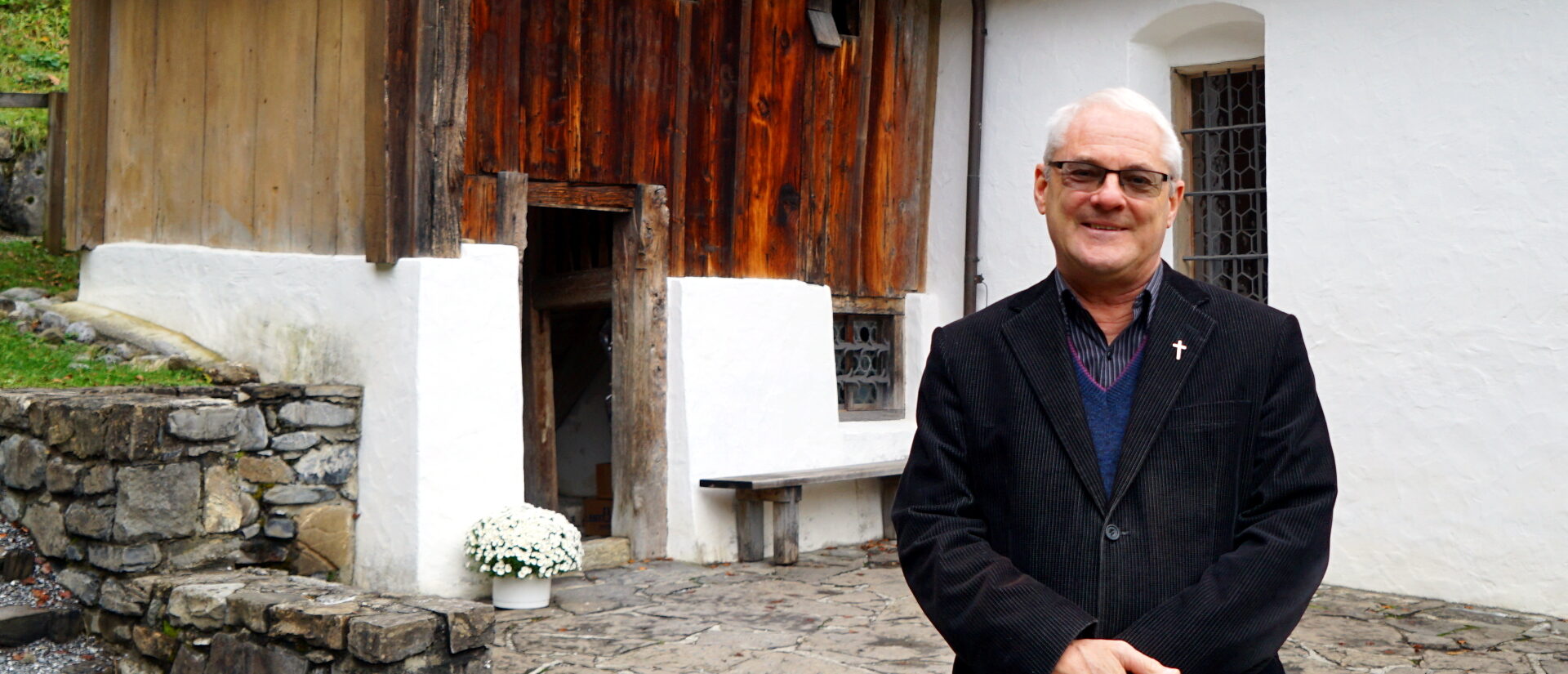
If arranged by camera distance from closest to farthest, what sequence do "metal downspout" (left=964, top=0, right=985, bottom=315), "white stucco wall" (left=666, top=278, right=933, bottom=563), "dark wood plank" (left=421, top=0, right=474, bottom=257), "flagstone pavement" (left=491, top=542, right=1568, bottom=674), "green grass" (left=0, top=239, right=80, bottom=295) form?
1. "flagstone pavement" (left=491, top=542, right=1568, bottom=674)
2. "dark wood plank" (left=421, top=0, right=474, bottom=257)
3. "white stucco wall" (left=666, top=278, right=933, bottom=563)
4. "metal downspout" (left=964, top=0, right=985, bottom=315)
5. "green grass" (left=0, top=239, right=80, bottom=295)

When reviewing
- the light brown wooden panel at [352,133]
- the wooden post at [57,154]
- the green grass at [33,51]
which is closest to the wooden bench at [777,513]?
the light brown wooden panel at [352,133]

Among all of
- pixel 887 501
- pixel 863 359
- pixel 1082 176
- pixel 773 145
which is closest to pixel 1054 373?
pixel 1082 176

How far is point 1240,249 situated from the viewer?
7992mm

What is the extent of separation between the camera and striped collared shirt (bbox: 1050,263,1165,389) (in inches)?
92.8

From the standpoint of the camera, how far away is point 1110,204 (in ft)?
7.45

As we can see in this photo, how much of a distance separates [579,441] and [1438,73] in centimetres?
581

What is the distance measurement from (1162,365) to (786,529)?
5446 millimetres

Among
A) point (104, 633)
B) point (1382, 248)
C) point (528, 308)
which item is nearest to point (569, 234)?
point (528, 308)

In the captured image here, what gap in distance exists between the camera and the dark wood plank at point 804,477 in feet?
24.1

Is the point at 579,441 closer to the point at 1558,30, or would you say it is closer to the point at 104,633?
the point at 104,633

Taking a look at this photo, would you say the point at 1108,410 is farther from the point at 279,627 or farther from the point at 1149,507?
the point at 279,627

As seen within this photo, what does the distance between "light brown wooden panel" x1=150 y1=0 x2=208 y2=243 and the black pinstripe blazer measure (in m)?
6.31

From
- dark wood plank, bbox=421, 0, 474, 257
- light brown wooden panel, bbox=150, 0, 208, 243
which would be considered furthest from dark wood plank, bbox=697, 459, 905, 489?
light brown wooden panel, bbox=150, 0, 208, 243

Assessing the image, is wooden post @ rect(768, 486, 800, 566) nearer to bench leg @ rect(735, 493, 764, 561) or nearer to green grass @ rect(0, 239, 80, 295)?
bench leg @ rect(735, 493, 764, 561)
